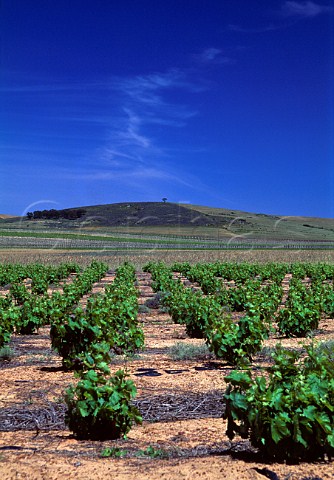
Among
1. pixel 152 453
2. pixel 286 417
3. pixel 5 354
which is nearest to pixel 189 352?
pixel 5 354

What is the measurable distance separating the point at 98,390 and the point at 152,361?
4.86 m

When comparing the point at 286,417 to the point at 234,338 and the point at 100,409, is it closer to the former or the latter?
the point at 100,409

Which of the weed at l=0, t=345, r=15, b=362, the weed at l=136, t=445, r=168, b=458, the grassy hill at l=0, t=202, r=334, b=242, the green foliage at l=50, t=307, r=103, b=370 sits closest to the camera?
the weed at l=136, t=445, r=168, b=458

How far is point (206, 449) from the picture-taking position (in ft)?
19.8

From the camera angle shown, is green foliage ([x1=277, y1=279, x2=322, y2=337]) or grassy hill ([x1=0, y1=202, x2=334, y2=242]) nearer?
green foliage ([x1=277, y1=279, x2=322, y2=337])

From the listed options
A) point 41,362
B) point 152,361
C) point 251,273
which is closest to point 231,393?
point 152,361

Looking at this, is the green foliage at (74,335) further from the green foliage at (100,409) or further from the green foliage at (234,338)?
the green foliage at (100,409)

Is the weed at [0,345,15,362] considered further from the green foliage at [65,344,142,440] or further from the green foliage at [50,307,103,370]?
the green foliage at [65,344,142,440]

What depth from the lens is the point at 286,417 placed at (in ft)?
17.5

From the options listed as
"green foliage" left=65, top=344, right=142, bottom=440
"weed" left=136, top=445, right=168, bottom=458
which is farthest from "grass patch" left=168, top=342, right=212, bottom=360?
"weed" left=136, top=445, right=168, bottom=458

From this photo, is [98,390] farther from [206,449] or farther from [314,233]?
[314,233]

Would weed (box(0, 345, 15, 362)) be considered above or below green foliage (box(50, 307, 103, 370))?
below

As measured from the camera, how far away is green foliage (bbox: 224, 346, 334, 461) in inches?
210

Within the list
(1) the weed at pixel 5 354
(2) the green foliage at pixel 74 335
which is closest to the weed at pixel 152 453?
(2) the green foliage at pixel 74 335
